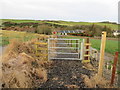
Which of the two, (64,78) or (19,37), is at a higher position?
(19,37)

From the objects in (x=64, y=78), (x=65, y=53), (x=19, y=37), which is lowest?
(x=64, y=78)

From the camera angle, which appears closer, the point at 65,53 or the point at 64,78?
the point at 64,78

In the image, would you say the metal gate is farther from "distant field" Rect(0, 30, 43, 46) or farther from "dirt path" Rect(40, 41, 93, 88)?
"distant field" Rect(0, 30, 43, 46)

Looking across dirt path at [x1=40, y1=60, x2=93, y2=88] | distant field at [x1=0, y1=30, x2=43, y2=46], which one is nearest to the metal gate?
dirt path at [x1=40, y1=60, x2=93, y2=88]

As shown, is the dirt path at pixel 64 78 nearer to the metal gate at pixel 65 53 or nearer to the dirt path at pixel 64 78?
the dirt path at pixel 64 78

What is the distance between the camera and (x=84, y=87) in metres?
4.39

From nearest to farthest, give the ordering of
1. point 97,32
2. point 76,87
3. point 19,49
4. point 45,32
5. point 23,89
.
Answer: point 23,89 < point 76,87 < point 19,49 < point 45,32 < point 97,32

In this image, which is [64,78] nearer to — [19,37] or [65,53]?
[65,53]

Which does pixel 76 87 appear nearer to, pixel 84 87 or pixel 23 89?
pixel 84 87

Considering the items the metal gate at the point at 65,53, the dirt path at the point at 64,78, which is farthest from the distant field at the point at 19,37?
the dirt path at the point at 64,78

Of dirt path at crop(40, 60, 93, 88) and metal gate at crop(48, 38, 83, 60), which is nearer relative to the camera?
dirt path at crop(40, 60, 93, 88)

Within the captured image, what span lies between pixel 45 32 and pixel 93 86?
26.1m

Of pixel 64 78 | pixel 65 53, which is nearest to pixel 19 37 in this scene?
pixel 65 53

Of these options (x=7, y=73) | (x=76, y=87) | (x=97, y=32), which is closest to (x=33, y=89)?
(x=7, y=73)
